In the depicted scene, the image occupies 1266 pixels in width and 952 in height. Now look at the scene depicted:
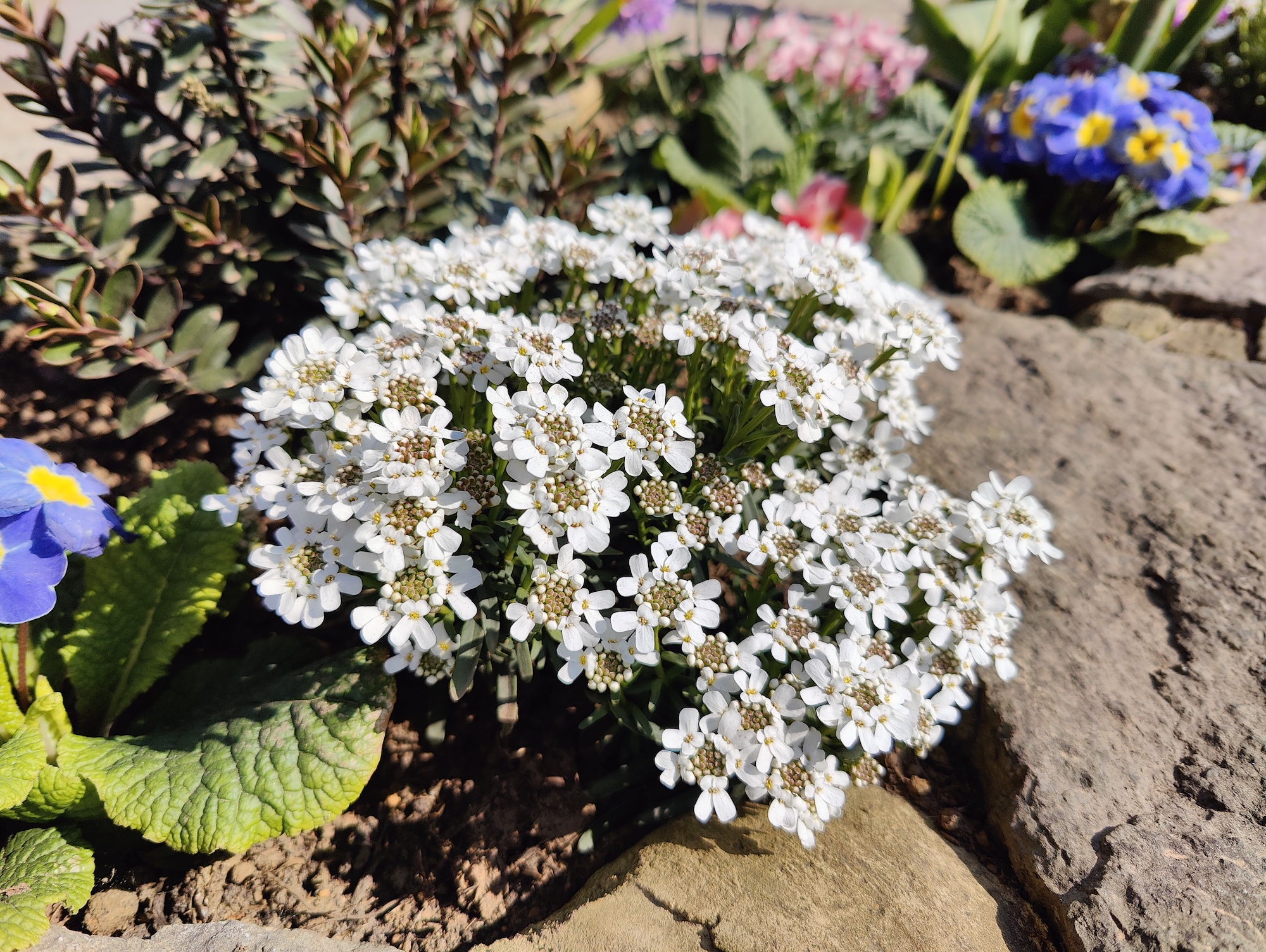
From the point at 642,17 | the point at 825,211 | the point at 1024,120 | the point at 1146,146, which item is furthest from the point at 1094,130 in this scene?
the point at 642,17

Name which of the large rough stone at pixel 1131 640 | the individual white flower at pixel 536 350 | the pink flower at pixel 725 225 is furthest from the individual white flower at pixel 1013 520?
the pink flower at pixel 725 225

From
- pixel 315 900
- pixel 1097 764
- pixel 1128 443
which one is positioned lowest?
pixel 315 900

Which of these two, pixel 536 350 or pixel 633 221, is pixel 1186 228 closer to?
pixel 633 221

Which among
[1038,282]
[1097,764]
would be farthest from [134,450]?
[1038,282]

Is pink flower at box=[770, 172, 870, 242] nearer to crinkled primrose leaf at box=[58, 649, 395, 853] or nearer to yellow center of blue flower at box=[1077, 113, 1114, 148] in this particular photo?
yellow center of blue flower at box=[1077, 113, 1114, 148]

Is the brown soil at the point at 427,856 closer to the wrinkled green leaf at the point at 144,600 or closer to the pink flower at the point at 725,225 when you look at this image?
the wrinkled green leaf at the point at 144,600

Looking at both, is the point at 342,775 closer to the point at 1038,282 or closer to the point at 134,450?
the point at 134,450

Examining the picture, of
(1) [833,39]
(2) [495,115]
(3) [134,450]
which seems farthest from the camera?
(1) [833,39]

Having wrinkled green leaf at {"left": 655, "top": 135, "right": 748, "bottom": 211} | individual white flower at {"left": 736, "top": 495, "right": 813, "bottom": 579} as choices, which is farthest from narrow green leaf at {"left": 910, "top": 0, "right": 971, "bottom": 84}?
individual white flower at {"left": 736, "top": 495, "right": 813, "bottom": 579}
